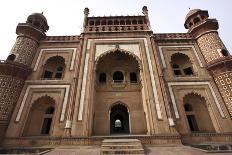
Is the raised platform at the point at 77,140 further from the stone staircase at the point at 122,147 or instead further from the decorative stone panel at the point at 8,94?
the decorative stone panel at the point at 8,94

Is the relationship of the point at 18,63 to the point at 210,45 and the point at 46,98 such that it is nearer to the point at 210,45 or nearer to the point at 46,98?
the point at 46,98

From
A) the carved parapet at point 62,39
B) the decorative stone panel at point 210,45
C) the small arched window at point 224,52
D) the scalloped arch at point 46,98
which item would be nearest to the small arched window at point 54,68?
the carved parapet at point 62,39

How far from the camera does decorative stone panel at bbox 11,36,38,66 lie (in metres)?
14.8

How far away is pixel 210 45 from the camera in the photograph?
15.5 metres

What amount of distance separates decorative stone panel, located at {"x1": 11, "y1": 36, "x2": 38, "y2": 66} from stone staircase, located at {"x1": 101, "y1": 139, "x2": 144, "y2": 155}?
9756 millimetres

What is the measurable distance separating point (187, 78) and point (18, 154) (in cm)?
1268

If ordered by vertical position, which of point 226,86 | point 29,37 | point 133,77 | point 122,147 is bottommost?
Result: point 122,147

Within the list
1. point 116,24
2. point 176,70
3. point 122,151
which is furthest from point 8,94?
point 176,70

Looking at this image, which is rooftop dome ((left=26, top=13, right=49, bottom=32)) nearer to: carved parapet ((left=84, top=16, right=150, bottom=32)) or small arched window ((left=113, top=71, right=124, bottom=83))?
carved parapet ((left=84, top=16, right=150, bottom=32))

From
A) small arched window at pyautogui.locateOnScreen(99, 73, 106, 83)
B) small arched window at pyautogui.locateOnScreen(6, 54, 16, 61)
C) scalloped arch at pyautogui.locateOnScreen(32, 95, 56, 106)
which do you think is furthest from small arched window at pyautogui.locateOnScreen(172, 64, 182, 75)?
small arched window at pyautogui.locateOnScreen(6, 54, 16, 61)

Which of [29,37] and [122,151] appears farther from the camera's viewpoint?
[29,37]

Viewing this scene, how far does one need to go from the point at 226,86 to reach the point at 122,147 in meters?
9.12

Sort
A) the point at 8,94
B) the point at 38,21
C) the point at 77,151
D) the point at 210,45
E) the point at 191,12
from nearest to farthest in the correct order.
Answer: the point at 77,151 → the point at 8,94 → the point at 210,45 → the point at 38,21 → the point at 191,12

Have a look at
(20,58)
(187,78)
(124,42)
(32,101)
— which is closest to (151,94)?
(187,78)
